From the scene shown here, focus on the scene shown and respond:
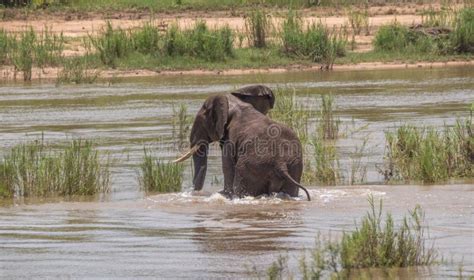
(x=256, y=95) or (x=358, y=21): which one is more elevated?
(x=256, y=95)

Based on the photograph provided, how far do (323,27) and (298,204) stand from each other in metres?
16.7

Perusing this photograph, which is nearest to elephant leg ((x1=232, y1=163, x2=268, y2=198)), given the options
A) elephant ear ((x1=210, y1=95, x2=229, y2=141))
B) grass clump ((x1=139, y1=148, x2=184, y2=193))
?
elephant ear ((x1=210, y1=95, x2=229, y2=141))

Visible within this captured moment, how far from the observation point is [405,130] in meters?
14.6

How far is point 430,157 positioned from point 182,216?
294 centimetres

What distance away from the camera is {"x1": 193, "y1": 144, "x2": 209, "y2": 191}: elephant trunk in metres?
12.4

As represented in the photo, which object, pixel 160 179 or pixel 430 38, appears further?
pixel 430 38

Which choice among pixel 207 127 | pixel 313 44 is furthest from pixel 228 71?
pixel 207 127

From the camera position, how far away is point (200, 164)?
Result: 12398 millimetres

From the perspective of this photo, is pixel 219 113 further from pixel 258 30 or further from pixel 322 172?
pixel 258 30

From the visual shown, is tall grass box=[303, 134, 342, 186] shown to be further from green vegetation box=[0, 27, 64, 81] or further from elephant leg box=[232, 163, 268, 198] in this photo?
green vegetation box=[0, 27, 64, 81]

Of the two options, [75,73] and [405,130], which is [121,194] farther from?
[75,73]

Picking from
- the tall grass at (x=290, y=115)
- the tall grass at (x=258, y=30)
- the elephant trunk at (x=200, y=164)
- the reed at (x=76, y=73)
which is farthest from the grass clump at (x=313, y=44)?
the elephant trunk at (x=200, y=164)

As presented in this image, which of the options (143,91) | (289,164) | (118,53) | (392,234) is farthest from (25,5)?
(392,234)

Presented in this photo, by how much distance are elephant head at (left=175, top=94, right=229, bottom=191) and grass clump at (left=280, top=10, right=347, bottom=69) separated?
14563 mm
